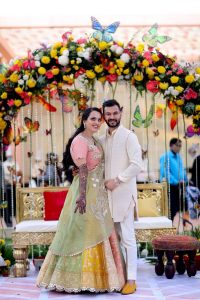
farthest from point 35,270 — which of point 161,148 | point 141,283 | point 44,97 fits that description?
point 161,148

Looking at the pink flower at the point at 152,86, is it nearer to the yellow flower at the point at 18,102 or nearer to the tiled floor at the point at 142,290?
the yellow flower at the point at 18,102

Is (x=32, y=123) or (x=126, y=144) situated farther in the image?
(x=32, y=123)

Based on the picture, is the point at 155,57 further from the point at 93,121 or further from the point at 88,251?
the point at 88,251

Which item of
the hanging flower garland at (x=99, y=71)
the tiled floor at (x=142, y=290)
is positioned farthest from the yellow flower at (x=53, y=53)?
the tiled floor at (x=142, y=290)

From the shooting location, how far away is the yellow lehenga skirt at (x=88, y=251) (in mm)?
4883

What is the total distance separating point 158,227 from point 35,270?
4.23ft

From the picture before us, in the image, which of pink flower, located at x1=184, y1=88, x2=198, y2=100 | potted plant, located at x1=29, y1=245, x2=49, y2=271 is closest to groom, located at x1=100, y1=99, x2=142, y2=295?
pink flower, located at x1=184, y1=88, x2=198, y2=100

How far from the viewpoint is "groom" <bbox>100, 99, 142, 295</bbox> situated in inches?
195

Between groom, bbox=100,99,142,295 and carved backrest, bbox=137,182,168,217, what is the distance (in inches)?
64.1

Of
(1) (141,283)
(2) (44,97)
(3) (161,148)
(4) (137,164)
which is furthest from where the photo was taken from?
(3) (161,148)

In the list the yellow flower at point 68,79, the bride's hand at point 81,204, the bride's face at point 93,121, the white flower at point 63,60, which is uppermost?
the white flower at point 63,60

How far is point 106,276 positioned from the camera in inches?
193

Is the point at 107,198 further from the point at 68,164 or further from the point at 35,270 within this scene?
the point at 35,270

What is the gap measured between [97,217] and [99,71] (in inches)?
66.5
